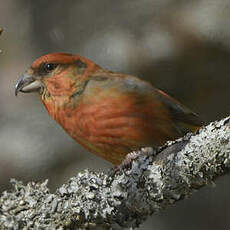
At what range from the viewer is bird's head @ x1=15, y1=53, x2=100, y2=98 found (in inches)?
164

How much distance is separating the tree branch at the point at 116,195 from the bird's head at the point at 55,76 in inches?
37.4

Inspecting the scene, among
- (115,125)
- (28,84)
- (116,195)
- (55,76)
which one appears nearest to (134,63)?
(55,76)

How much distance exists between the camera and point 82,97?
4.01 m

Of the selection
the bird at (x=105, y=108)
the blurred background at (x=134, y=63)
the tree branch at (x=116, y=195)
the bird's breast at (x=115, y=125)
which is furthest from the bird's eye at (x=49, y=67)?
the tree branch at (x=116, y=195)

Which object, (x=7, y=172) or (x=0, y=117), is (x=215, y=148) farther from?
(x=0, y=117)

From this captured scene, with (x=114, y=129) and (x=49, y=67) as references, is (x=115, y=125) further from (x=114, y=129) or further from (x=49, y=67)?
(x=49, y=67)

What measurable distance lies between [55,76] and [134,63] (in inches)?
38.4

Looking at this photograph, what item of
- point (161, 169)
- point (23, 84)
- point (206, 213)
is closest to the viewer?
point (161, 169)

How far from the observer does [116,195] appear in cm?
317

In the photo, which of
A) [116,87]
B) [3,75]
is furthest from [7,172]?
[116,87]

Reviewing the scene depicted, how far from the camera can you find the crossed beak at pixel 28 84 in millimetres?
4152

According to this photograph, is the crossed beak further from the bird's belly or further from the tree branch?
the tree branch

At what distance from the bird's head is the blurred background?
32.9 inches

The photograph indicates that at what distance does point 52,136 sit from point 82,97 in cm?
126
